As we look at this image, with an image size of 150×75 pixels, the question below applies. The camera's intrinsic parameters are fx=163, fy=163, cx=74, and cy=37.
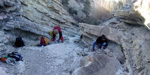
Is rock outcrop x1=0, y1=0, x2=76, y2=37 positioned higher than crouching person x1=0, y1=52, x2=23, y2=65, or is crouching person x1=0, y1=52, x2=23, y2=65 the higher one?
rock outcrop x1=0, y1=0, x2=76, y2=37

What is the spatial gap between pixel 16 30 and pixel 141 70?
670 centimetres

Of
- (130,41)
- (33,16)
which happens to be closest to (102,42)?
(130,41)

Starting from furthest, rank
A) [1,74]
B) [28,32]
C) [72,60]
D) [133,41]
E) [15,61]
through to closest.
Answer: [28,32] → [72,60] → [133,41] → [15,61] → [1,74]

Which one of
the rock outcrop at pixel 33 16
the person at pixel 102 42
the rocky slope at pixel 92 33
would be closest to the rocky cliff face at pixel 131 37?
the rocky slope at pixel 92 33

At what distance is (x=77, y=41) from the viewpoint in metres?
11.7

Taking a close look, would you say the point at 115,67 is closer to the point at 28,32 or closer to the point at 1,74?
the point at 1,74

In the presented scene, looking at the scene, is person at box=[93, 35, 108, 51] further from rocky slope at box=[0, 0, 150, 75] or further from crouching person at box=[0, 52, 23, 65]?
crouching person at box=[0, 52, 23, 65]

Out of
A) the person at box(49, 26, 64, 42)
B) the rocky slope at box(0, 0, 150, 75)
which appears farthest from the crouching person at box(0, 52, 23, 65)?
the person at box(49, 26, 64, 42)

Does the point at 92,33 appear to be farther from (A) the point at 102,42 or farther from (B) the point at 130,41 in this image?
(B) the point at 130,41

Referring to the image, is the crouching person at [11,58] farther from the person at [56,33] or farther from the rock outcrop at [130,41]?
the rock outcrop at [130,41]

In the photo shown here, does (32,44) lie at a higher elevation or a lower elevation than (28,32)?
lower

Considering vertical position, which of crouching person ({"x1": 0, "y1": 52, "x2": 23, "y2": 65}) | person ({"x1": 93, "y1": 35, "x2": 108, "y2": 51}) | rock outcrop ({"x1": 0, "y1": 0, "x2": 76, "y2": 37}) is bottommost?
crouching person ({"x1": 0, "y1": 52, "x2": 23, "y2": 65})

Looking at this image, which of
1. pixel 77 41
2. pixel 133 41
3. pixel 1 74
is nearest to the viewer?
pixel 1 74

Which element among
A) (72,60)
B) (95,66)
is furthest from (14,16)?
(95,66)
